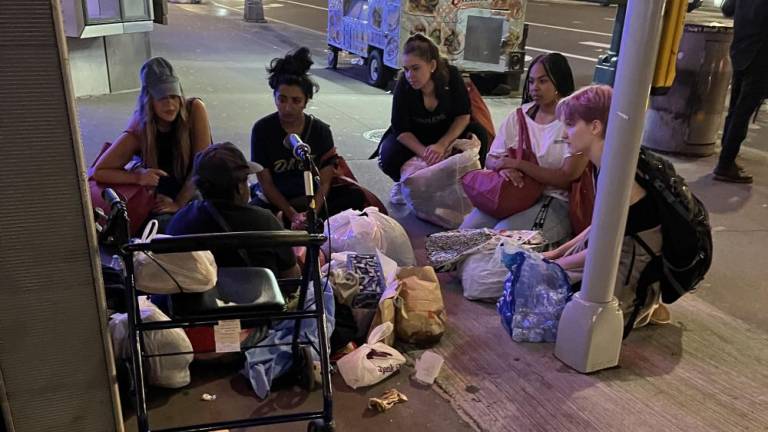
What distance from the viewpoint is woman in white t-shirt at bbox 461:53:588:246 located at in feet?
13.7

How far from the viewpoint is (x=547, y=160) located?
13.9 ft

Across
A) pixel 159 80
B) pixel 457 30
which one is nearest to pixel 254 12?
pixel 457 30

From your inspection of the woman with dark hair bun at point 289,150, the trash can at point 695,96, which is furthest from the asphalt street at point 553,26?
the woman with dark hair bun at point 289,150

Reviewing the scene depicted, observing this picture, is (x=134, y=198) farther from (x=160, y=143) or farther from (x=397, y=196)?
(x=397, y=196)

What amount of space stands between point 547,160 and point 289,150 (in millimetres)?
1630

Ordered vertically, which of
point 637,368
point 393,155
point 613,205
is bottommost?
Result: point 637,368

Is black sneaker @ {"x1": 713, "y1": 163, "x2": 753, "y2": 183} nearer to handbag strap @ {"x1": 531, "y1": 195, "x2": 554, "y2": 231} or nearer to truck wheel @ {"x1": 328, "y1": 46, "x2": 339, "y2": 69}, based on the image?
handbag strap @ {"x1": 531, "y1": 195, "x2": 554, "y2": 231}

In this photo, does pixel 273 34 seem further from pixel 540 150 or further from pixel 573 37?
pixel 540 150

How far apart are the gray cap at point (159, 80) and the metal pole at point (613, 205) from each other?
2.44 metres

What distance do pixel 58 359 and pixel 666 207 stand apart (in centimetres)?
265

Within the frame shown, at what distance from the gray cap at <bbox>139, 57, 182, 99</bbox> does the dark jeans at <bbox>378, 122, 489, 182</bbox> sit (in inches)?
70.0

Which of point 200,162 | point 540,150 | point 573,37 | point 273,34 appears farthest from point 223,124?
point 573,37

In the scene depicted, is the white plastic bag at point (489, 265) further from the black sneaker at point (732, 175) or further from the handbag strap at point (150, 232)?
the black sneaker at point (732, 175)

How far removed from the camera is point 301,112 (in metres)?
4.27
